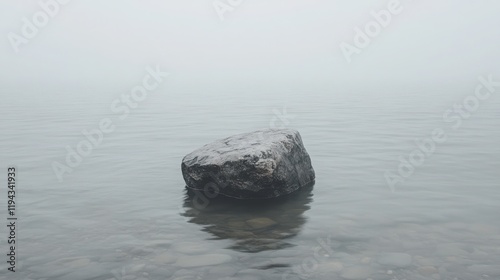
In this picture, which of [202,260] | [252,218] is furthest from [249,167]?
[202,260]

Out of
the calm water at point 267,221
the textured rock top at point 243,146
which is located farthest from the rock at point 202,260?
the textured rock top at point 243,146

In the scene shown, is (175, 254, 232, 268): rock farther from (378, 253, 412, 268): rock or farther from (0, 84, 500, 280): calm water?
(378, 253, 412, 268): rock

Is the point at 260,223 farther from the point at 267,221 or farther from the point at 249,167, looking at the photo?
the point at 249,167

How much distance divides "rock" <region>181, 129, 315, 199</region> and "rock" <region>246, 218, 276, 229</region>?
1.34 meters

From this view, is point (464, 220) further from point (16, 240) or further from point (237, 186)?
point (16, 240)

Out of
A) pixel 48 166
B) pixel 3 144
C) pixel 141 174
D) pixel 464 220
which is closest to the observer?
pixel 464 220

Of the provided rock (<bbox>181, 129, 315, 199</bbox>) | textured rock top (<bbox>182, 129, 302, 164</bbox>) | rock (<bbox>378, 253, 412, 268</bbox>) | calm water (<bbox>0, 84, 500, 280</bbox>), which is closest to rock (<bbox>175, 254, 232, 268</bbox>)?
calm water (<bbox>0, 84, 500, 280</bbox>)

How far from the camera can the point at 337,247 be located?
8.31 m

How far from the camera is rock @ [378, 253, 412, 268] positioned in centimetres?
754

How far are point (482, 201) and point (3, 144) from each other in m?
17.8

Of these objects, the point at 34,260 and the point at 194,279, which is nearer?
the point at 194,279

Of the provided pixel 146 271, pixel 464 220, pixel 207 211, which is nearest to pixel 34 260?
pixel 146 271

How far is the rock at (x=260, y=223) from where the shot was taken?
9.41m

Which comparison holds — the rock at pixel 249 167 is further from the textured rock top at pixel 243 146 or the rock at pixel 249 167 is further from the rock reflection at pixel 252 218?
the rock reflection at pixel 252 218
